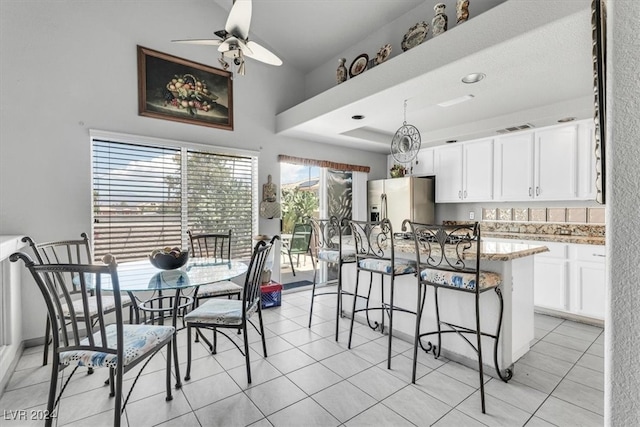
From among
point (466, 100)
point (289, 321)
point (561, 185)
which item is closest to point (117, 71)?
point (289, 321)

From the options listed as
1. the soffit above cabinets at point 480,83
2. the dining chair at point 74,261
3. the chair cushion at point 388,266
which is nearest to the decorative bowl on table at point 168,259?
the dining chair at point 74,261

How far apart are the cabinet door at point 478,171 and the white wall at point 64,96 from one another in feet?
12.9

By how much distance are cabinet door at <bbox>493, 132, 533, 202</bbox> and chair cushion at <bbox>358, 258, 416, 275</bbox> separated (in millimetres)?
2456

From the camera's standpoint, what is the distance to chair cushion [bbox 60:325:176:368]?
1569 millimetres

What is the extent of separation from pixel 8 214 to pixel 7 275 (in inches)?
23.7

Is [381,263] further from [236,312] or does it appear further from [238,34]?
[238,34]

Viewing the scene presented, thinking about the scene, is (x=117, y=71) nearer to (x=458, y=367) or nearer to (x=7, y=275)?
(x=7, y=275)

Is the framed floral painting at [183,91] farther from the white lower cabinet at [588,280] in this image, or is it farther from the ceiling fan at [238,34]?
the white lower cabinet at [588,280]

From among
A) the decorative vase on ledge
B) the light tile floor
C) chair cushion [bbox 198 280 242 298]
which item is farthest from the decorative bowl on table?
the decorative vase on ledge

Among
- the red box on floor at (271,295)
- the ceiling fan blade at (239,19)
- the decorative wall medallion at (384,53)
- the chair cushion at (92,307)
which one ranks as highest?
the decorative wall medallion at (384,53)

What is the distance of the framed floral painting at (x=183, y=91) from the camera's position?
340cm

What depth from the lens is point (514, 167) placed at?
421 cm

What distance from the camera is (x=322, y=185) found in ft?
16.8

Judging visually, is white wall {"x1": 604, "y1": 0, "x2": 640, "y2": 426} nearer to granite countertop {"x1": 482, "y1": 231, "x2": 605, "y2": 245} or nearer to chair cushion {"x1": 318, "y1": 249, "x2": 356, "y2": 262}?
chair cushion {"x1": 318, "y1": 249, "x2": 356, "y2": 262}
